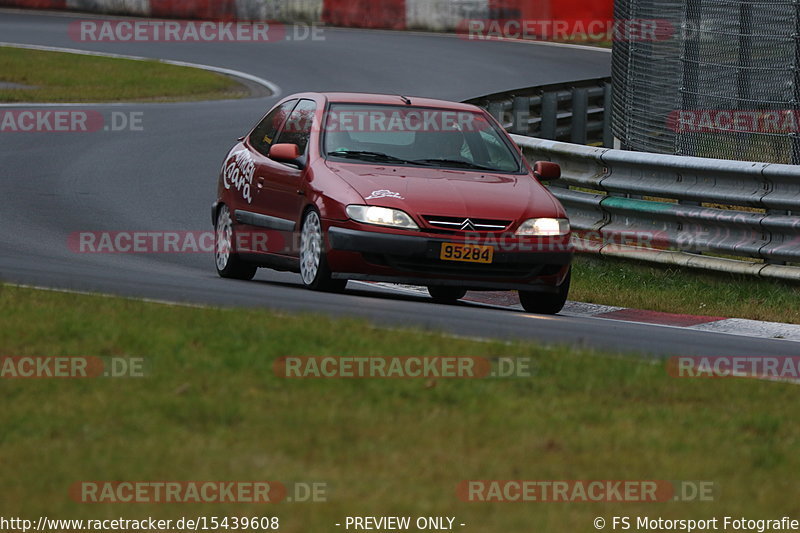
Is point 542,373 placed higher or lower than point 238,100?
higher

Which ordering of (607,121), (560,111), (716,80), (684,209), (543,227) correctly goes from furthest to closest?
(560,111) → (607,121) → (716,80) → (684,209) → (543,227)

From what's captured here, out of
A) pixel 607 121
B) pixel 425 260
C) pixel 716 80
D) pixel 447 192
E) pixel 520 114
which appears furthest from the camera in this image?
pixel 607 121

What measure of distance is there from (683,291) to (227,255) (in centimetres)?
368

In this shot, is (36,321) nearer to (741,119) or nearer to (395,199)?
(395,199)

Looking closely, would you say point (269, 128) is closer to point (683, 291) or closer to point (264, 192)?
point (264, 192)

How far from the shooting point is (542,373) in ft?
23.2

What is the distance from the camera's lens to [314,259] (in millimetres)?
10938

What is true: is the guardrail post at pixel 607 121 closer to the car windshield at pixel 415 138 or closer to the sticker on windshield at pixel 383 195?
the car windshield at pixel 415 138

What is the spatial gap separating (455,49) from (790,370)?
89.1 feet

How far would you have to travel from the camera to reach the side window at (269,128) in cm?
1232

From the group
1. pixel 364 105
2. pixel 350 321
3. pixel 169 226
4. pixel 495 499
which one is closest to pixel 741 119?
pixel 364 105

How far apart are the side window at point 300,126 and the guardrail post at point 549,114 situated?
1168 centimetres

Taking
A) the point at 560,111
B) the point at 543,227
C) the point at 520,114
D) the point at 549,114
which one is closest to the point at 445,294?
the point at 543,227

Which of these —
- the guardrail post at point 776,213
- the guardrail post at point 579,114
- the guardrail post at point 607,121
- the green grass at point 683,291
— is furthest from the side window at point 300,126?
the guardrail post at point 579,114
